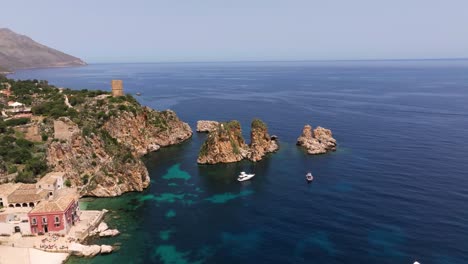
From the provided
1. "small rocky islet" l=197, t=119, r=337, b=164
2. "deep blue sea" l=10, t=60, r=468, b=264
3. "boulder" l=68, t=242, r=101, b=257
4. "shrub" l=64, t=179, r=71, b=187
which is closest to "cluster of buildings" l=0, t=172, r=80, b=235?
"boulder" l=68, t=242, r=101, b=257

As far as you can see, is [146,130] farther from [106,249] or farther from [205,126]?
[106,249]

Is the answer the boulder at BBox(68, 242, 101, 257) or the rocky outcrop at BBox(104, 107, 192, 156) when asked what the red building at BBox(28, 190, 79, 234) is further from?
the rocky outcrop at BBox(104, 107, 192, 156)

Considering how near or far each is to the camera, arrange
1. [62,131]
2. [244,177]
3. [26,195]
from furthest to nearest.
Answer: [244,177] → [62,131] → [26,195]

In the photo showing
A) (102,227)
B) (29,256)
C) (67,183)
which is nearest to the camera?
(29,256)

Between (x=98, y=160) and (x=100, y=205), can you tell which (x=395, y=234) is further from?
(x=98, y=160)

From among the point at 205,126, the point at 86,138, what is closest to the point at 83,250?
the point at 86,138

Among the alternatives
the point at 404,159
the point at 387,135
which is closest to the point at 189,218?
the point at 404,159

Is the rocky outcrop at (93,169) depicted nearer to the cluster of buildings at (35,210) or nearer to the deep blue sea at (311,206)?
the deep blue sea at (311,206)
